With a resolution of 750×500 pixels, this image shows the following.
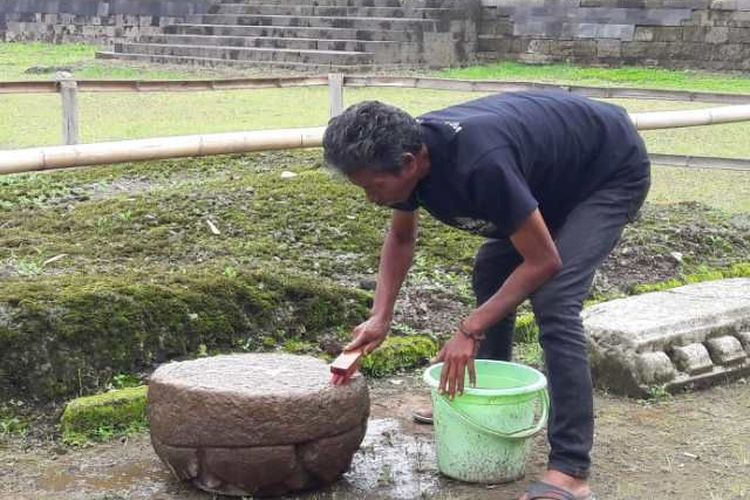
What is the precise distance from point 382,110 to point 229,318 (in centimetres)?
182

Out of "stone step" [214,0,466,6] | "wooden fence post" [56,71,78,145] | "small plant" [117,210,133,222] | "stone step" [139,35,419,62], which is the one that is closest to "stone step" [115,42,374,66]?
"stone step" [139,35,419,62]

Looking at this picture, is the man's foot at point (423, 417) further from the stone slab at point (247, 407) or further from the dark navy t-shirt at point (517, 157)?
the dark navy t-shirt at point (517, 157)

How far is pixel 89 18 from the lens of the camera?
2841 centimetres

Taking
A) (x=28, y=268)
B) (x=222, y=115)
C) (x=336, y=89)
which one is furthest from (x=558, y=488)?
(x=222, y=115)

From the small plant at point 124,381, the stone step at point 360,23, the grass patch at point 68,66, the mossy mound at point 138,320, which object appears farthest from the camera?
the stone step at point 360,23

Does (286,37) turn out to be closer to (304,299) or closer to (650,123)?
(650,123)

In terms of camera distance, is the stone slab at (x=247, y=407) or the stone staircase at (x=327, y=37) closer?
the stone slab at (x=247, y=407)

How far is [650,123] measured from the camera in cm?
810

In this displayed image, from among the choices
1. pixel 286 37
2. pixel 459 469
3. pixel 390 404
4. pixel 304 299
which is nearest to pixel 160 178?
pixel 304 299

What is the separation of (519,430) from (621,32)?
18.9 metres

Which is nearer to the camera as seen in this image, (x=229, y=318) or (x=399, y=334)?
(x=229, y=318)

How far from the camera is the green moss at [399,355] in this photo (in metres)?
4.98

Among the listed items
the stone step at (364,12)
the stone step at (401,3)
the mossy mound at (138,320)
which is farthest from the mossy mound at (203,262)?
the stone step at (401,3)

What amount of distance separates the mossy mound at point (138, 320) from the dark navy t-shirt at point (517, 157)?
4.81 feet
